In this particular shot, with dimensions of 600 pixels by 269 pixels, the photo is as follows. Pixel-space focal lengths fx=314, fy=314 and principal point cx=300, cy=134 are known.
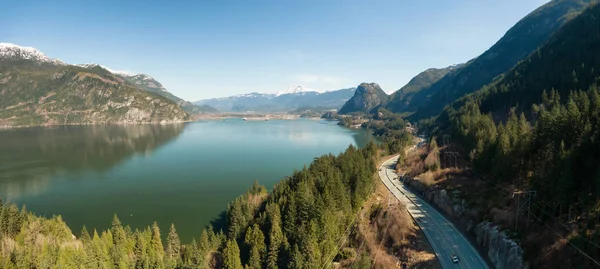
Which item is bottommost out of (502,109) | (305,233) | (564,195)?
(305,233)

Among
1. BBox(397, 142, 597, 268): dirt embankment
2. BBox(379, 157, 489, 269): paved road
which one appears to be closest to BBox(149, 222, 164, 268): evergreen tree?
BBox(379, 157, 489, 269): paved road

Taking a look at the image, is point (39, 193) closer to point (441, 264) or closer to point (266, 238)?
point (266, 238)

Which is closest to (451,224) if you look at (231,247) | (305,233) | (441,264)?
(441,264)

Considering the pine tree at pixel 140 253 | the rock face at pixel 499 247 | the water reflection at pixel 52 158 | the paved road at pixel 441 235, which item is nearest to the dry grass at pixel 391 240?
the paved road at pixel 441 235

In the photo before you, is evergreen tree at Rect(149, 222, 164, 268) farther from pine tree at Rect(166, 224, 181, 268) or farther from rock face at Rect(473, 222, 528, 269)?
rock face at Rect(473, 222, 528, 269)

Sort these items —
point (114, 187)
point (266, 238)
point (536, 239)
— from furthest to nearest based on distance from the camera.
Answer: point (114, 187)
point (266, 238)
point (536, 239)

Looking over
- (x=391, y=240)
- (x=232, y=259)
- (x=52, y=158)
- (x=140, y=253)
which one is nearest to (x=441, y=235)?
(x=391, y=240)
